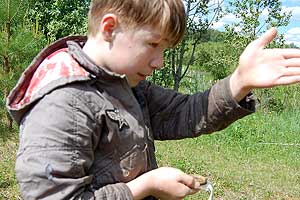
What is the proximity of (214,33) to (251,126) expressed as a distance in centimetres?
583

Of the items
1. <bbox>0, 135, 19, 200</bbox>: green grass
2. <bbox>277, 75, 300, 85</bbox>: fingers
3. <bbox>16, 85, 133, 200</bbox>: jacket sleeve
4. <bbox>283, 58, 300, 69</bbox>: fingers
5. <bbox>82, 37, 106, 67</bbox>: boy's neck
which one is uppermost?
<bbox>82, 37, 106, 67</bbox>: boy's neck

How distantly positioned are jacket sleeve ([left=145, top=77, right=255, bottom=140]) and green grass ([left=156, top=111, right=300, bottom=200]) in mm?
2765

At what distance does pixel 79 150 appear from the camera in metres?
1.14

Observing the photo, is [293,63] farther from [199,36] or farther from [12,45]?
[199,36]

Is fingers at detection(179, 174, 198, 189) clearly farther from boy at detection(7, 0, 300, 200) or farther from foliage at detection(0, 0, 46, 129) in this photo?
foliage at detection(0, 0, 46, 129)

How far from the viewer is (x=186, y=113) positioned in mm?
1519

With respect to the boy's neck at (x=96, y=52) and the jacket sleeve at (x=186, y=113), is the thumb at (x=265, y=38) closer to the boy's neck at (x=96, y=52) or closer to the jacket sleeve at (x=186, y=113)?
the jacket sleeve at (x=186, y=113)

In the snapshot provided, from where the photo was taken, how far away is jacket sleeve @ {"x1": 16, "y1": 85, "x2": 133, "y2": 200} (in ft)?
3.65

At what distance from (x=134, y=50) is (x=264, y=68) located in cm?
36

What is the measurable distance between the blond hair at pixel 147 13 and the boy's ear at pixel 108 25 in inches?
0.5

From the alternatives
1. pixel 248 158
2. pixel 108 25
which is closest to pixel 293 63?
pixel 108 25

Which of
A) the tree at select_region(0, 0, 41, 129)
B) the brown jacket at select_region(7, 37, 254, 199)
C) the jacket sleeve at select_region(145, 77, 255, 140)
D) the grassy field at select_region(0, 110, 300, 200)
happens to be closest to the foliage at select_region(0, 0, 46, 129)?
the tree at select_region(0, 0, 41, 129)

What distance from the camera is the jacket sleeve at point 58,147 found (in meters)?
1.11

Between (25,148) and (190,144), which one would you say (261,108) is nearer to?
(190,144)
